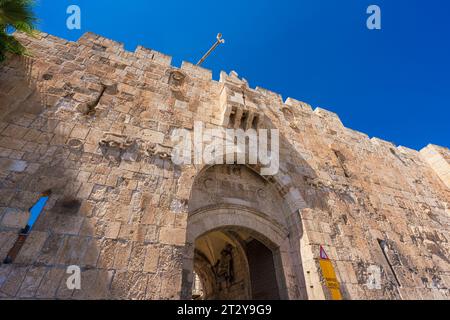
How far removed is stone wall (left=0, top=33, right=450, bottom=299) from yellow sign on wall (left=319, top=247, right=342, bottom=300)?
16 cm

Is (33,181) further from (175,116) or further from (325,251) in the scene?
(325,251)

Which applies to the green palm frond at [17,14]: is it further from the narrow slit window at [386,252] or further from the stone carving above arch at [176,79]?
the narrow slit window at [386,252]

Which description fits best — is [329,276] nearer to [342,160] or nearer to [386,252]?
[386,252]

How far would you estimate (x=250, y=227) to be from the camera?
5.44 metres

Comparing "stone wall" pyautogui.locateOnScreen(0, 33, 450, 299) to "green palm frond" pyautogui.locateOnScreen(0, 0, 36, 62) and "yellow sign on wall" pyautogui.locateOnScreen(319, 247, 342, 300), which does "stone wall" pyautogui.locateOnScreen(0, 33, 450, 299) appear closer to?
"yellow sign on wall" pyautogui.locateOnScreen(319, 247, 342, 300)

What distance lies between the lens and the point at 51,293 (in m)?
2.93

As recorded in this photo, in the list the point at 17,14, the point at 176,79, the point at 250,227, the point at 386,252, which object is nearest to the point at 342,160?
the point at 386,252

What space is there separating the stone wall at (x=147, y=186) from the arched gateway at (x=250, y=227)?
96mm

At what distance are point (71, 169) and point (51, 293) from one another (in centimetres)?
196

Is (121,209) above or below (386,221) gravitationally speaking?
below

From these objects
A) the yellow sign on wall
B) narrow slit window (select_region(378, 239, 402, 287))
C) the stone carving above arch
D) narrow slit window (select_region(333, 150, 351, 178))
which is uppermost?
the stone carving above arch

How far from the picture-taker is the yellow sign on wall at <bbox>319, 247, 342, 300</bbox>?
4.52 metres

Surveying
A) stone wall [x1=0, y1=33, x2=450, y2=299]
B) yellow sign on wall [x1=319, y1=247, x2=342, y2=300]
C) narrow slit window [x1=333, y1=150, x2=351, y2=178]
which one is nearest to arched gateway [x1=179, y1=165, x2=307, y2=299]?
stone wall [x1=0, y1=33, x2=450, y2=299]

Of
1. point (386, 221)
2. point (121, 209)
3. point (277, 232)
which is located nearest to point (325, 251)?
point (277, 232)
